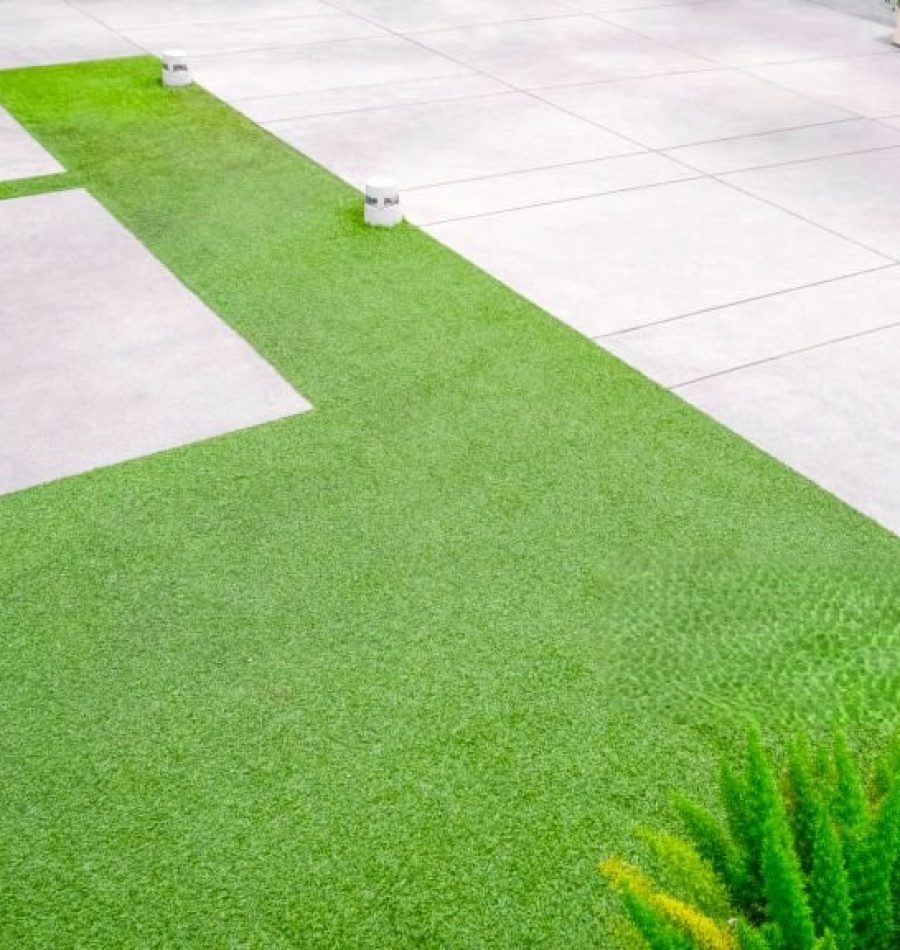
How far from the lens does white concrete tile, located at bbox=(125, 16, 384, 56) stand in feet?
25.5

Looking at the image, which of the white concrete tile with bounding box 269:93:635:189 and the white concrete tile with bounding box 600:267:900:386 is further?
the white concrete tile with bounding box 269:93:635:189

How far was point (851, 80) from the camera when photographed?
730 centimetres

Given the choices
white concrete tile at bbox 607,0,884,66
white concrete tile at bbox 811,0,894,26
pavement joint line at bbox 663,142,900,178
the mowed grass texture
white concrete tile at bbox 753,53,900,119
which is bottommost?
the mowed grass texture

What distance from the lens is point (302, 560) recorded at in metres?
3.03

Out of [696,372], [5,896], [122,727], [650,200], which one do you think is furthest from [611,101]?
[5,896]

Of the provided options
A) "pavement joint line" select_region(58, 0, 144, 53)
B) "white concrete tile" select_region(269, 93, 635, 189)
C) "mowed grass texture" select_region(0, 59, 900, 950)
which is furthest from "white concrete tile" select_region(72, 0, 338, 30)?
"mowed grass texture" select_region(0, 59, 900, 950)

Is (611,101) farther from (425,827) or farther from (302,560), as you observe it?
(425,827)

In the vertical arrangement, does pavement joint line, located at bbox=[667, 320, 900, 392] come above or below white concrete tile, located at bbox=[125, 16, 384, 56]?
below

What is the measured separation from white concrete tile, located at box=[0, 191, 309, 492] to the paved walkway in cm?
129

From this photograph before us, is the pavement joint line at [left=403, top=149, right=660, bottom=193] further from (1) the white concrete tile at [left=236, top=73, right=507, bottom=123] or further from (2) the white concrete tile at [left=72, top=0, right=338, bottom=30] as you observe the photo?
(2) the white concrete tile at [left=72, top=0, right=338, bottom=30]

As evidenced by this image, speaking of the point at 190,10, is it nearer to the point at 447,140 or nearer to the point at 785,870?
the point at 447,140

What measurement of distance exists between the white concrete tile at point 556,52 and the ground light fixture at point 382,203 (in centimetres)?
250

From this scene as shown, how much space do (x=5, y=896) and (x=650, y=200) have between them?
4385 millimetres

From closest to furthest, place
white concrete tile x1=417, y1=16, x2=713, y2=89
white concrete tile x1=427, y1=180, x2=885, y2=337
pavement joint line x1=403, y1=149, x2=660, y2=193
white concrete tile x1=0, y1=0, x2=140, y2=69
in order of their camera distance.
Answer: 1. white concrete tile x1=427, y1=180, x2=885, y2=337
2. pavement joint line x1=403, y1=149, x2=660, y2=193
3. white concrete tile x1=417, y1=16, x2=713, y2=89
4. white concrete tile x1=0, y1=0, x2=140, y2=69
